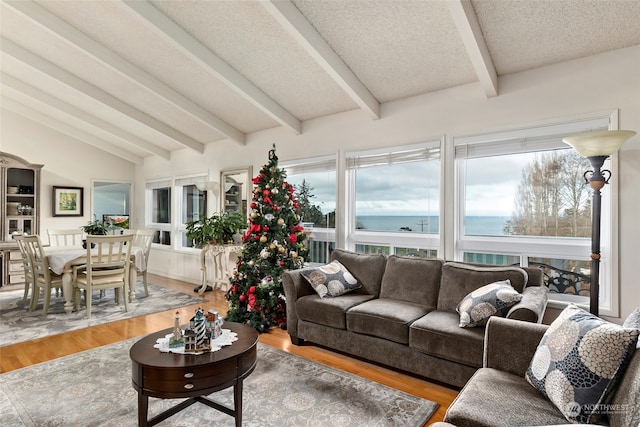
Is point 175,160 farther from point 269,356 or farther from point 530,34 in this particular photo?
point 530,34

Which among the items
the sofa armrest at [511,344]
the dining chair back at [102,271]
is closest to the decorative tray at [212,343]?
the sofa armrest at [511,344]

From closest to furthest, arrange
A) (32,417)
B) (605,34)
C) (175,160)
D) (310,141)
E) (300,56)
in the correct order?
(32,417), (605,34), (300,56), (310,141), (175,160)

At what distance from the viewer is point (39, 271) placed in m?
4.47

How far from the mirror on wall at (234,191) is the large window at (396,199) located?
6.59 ft

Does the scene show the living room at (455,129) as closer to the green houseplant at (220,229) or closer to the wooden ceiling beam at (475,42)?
the wooden ceiling beam at (475,42)

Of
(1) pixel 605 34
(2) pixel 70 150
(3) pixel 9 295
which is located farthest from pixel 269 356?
(2) pixel 70 150

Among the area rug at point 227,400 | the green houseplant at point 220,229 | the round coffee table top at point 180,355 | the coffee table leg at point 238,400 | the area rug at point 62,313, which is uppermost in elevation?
the green houseplant at point 220,229

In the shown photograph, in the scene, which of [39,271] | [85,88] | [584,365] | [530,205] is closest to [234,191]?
[85,88]

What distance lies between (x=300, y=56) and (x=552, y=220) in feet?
9.10

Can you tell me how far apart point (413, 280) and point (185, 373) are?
218 cm

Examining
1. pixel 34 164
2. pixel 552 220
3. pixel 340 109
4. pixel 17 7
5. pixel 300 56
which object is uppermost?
pixel 17 7

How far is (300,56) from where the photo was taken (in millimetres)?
3561

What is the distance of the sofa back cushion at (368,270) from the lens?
144 inches

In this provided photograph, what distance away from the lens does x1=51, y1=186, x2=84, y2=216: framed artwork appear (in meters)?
6.87
